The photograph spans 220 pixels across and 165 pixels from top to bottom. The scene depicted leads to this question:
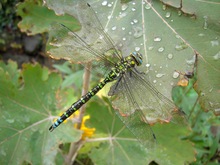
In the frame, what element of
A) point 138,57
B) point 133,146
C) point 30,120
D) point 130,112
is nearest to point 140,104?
point 130,112

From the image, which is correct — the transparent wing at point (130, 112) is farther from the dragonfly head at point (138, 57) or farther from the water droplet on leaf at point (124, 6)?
the water droplet on leaf at point (124, 6)

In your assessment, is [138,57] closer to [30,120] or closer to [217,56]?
[217,56]

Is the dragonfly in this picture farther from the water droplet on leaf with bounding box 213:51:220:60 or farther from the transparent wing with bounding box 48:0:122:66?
the water droplet on leaf with bounding box 213:51:220:60

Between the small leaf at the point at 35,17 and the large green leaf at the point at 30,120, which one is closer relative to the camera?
the large green leaf at the point at 30,120

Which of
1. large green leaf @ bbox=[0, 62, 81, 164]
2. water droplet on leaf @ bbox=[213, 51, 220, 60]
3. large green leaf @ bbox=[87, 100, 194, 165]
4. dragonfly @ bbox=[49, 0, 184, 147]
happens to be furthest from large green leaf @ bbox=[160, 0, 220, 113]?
large green leaf @ bbox=[0, 62, 81, 164]

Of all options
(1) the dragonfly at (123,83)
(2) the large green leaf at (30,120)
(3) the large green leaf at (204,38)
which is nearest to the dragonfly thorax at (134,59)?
(1) the dragonfly at (123,83)
